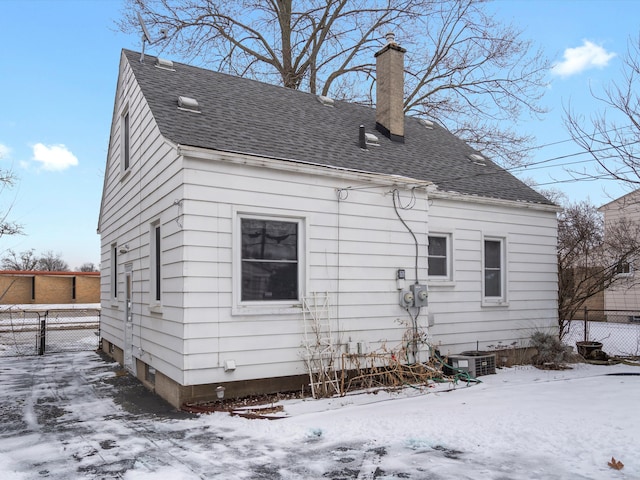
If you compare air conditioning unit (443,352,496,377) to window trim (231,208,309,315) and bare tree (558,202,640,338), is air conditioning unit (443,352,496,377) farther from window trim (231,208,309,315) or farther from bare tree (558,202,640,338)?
bare tree (558,202,640,338)

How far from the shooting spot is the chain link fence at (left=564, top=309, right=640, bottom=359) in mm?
12400

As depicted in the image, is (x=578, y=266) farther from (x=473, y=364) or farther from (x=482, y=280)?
(x=473, y=364)

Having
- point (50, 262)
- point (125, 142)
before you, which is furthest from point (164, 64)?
point (50, 262)

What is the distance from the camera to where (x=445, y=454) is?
4977mm

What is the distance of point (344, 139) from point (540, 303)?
20.0 feet

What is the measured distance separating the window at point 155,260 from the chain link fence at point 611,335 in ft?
31.3

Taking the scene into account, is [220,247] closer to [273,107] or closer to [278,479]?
[278,479]

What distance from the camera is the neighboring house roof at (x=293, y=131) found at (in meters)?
8.17

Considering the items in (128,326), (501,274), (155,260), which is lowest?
(128,326)

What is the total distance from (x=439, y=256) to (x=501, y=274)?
1.88 meters

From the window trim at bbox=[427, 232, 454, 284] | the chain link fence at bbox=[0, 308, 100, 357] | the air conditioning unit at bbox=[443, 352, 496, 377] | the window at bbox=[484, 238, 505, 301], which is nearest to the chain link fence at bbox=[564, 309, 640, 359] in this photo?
the window at bbox=[484, 238, 505, 301]

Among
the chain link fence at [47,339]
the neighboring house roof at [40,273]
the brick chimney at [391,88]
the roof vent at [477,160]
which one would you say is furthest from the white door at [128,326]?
the neighboring house roof at [40,273]

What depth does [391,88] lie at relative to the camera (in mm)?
11539

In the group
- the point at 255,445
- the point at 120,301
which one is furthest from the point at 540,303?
the point at 120,301
